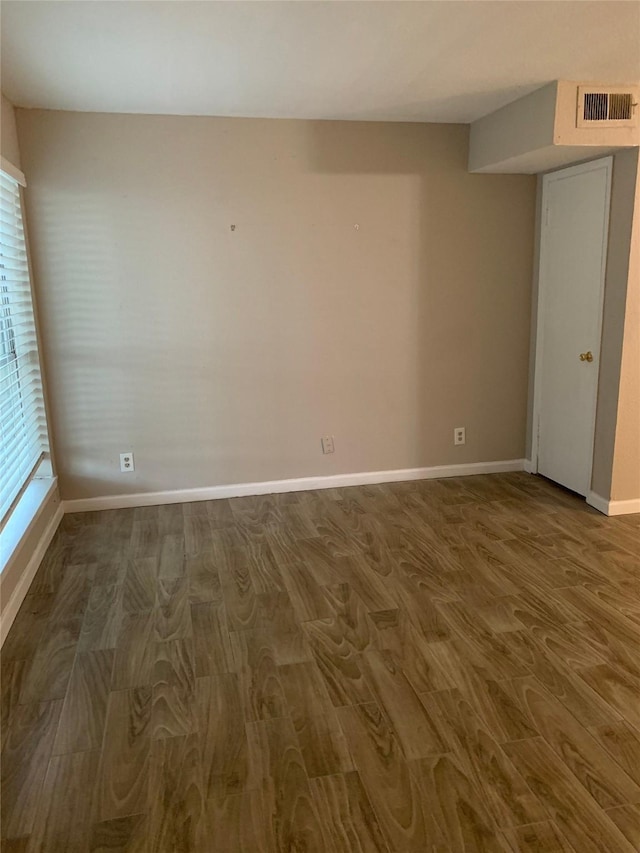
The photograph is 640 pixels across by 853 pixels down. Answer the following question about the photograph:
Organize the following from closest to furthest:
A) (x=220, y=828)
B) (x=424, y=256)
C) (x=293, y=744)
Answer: (x=220, y=828) → (x=293, y=744) → (x=424, y=256)

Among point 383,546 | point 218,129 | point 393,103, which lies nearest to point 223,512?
point 383,546

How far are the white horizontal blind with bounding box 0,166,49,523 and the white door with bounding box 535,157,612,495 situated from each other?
3215 mm

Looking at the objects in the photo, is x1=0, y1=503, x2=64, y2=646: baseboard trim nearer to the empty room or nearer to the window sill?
the empty room

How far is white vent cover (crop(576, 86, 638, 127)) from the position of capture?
324 centimetres

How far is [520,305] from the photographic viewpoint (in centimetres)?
452

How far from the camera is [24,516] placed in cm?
330

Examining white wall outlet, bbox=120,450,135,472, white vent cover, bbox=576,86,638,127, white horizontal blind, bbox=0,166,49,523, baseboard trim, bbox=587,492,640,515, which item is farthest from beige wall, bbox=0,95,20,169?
baseboard trim, bbox=587,492,640,515

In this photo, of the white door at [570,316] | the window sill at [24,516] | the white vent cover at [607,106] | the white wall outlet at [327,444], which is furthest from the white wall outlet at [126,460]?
the white vent cover at [607,106]

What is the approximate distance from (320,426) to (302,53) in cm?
225

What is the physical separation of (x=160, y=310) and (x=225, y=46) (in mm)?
1689

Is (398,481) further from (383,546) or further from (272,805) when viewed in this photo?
A: (272,805)

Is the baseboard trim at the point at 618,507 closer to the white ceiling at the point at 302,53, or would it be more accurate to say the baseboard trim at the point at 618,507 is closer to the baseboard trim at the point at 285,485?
the baseboard trim at the point at 285,485

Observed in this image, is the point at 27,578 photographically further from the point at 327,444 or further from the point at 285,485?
the point at 327,444

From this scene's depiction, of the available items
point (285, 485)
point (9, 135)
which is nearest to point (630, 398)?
point (285, 485)
